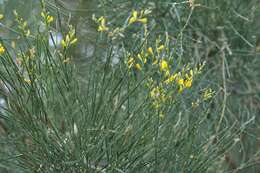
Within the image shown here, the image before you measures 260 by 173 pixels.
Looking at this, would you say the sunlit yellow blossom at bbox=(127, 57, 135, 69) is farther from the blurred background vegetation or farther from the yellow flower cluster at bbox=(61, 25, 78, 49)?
the blurred background vegetation

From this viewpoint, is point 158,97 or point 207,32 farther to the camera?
point 207,32

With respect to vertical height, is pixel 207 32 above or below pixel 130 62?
below

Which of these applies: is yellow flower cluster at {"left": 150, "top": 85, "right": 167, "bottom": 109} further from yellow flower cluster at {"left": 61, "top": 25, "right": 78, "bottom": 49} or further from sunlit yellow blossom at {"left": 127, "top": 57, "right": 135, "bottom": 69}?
yellow flower cluster at {"left": 61, "top": 25, "right": 78, "bottom": 49}

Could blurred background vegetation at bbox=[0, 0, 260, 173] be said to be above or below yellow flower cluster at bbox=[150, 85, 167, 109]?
below

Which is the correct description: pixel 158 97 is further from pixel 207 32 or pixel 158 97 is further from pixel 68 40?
pixel 207 32

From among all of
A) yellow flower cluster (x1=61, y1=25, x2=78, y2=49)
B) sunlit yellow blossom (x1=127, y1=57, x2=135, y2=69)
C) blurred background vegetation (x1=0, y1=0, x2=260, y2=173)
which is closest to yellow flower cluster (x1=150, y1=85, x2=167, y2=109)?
sunlit yellow blossom (x1=127, y1=57, x2=135, y2=69)

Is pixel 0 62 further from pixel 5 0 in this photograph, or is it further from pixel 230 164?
pixel 230 164

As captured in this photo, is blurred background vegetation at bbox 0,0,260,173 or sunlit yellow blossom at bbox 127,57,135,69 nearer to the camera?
sunlit yellow blossom at bbox 127,57,135,69

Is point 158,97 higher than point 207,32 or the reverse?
higher

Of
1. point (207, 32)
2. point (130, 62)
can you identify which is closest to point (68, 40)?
point (130, 62)

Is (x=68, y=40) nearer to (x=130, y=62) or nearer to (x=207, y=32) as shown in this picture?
(x=130, y=62)

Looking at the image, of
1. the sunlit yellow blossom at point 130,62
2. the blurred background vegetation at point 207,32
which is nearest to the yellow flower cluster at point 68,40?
the sunlit yellow blossom at point 130,62

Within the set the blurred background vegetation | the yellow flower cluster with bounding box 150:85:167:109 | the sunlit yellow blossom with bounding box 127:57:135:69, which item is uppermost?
the sunlit yellow blossom with bounding box 127:57:135:69

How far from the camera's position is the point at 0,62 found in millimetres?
1233
